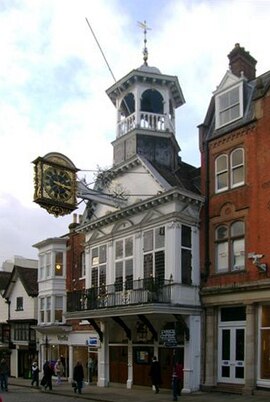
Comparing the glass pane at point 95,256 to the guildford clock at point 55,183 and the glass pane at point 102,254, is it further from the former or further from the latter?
the guildford clock at point 55,183

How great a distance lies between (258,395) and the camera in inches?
873

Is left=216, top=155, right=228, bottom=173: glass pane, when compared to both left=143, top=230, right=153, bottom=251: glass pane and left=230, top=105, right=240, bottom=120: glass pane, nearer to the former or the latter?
left=230, top=105, right=240, bottom=120: glass pane

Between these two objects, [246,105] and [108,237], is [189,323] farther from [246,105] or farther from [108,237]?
[246,105]

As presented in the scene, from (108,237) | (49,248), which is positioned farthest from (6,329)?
(108,237)

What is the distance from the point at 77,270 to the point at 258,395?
17.9 metres

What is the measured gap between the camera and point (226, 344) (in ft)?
80.8

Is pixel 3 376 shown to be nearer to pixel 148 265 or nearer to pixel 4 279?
pixel 148 265

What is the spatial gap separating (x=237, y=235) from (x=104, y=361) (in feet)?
34.2

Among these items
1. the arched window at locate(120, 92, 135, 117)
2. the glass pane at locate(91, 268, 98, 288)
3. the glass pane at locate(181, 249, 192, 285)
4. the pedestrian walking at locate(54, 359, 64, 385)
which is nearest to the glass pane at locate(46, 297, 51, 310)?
the pedestrian walking at locate(54, 359, 64, 385)

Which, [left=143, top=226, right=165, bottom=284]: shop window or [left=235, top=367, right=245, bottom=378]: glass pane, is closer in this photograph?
[left=235, top=367, right=245, bottom=378]: glass pane

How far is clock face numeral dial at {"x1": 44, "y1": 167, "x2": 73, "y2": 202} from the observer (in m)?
24.9

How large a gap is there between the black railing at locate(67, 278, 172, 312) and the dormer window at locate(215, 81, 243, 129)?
24.9 feet

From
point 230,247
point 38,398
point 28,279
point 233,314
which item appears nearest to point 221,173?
point 230,247

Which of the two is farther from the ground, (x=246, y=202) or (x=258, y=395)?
(x=246, y=202)
